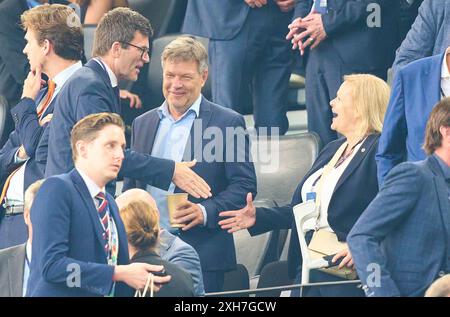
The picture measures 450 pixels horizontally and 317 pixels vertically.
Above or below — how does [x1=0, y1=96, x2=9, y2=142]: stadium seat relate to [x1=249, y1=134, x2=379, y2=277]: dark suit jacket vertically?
above

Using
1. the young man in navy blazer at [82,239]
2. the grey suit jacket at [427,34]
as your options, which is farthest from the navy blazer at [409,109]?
the young man in navy blazer at [82,239]

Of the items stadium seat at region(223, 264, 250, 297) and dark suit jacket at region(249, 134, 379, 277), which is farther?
stadium seat at region(223, 264, 250, 297)

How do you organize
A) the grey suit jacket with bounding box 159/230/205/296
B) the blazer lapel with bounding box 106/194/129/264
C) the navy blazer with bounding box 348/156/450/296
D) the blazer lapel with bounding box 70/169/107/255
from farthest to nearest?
the grey suit jacket with bounding box 159/230/205/296 → the blazer lapel with bounding box 106/194/129/264 → the blazer lapel with bounding box 70/169/107/255 → the navy blazer with bounding box 348/156/450/296

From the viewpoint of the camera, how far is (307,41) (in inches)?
394

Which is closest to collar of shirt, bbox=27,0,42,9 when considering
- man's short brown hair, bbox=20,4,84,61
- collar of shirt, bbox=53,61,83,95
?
man's short brown hair, bbox=20,4,84,61

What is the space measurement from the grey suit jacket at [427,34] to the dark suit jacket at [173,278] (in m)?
1.67

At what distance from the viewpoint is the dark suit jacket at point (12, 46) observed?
1062 centimetres

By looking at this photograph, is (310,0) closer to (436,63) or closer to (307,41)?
(307,41)

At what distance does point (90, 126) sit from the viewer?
8.57m

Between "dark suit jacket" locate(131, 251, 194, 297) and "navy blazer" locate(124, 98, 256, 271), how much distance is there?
0.57 meters

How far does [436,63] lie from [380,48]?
1.22 metres

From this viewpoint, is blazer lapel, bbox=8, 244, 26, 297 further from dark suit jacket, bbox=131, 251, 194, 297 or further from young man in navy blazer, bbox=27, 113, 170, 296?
dark suit jacket, bbox=131, 251, 194, 297

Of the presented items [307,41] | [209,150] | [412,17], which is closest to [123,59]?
[209,150]

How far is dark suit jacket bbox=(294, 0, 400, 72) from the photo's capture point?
9.95 metres
